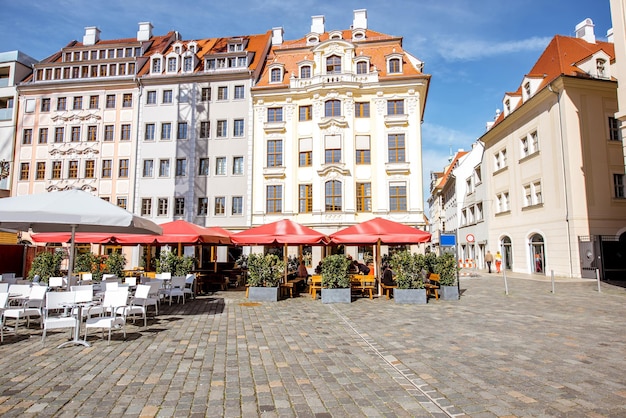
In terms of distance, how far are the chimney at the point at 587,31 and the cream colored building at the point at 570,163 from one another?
10.7 feet

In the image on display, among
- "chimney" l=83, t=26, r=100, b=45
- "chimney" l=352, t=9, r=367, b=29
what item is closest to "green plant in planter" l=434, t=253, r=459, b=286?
"chimney" l=352, t=9, r=367, b=29

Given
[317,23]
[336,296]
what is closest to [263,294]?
[336,296]

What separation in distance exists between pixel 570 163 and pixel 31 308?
27.3 metres

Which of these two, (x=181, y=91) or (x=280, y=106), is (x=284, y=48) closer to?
(x=280, y=106)

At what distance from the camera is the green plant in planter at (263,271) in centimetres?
1457

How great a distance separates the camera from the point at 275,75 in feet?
107

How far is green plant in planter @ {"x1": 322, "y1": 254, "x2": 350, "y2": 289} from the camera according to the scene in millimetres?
13844

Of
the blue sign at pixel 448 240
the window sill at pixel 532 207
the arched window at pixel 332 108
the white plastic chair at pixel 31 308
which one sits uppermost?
the arched window at pixel 332 108

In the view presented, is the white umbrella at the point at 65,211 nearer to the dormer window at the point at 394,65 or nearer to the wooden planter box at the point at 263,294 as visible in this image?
the wooden planter box at the point at 263,294

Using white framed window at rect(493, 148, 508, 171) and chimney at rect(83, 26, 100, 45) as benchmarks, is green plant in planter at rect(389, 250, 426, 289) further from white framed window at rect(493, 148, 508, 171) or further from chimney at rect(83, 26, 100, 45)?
chimney at rect(83, 26, 100, 45)

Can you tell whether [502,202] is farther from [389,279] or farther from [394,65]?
[389,279]

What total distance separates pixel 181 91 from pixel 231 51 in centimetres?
560

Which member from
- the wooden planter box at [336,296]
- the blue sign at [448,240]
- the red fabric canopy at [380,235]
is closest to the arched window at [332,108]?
the blue sign at [448,240]

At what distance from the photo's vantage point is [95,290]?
11766 mm
